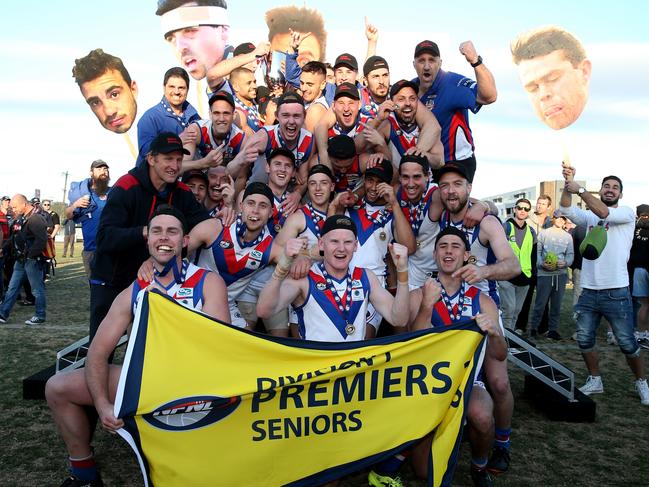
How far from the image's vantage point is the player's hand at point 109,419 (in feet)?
11.8

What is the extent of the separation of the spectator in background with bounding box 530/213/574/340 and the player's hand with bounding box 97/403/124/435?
8492 millimetres

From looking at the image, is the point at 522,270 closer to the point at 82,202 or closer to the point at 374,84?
the point at 374,84

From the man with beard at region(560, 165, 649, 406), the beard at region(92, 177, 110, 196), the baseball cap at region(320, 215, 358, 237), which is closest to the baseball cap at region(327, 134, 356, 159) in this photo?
the baseball cap at region(320, 215, 358, 237)

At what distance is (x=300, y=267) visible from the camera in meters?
4.46

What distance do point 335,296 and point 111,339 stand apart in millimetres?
1682

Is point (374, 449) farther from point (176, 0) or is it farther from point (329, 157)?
point (176, 0)

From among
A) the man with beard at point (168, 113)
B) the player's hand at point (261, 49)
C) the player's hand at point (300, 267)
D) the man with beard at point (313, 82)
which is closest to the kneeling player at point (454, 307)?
the player's hand at point (300, 267)

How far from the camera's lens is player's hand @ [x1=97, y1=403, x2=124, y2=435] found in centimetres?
359

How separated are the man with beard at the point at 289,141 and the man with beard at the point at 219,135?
27cm

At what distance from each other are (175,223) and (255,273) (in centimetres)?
110

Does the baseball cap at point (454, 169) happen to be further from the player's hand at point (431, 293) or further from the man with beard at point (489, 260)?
the player's hand at point (431, 293)

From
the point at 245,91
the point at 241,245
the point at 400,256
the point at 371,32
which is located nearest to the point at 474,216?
the point at 400,256

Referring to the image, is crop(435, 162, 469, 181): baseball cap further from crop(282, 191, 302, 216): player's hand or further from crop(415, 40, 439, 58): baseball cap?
crop(415, 40, 439, 58): baseball cap

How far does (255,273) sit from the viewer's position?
16.9 feet
